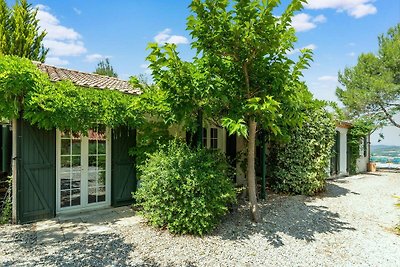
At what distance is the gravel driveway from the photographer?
475cm

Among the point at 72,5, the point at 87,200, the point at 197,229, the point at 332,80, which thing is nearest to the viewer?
the point at 197,229

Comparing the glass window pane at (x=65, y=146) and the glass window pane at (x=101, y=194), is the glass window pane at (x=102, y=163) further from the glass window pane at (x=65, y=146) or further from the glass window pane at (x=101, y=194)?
the glass window pane at (x=65, y=146)

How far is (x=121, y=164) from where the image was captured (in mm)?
7965

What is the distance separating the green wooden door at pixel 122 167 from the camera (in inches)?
310

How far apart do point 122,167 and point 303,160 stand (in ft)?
20.8

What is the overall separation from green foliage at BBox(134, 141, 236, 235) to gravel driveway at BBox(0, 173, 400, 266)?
308mm

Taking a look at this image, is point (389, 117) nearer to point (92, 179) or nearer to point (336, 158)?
point (336, 158)

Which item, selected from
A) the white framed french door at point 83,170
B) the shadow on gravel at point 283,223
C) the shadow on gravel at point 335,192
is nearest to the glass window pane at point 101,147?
the white framed french door at point 83,170

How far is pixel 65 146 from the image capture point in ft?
23.9

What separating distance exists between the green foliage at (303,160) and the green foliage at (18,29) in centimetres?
1640

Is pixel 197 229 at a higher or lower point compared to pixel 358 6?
lower

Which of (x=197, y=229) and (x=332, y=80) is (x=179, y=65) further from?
(x=332, y=80)

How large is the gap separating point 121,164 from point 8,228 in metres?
3.00

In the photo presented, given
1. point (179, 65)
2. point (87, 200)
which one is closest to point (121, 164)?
point (87, 200)
